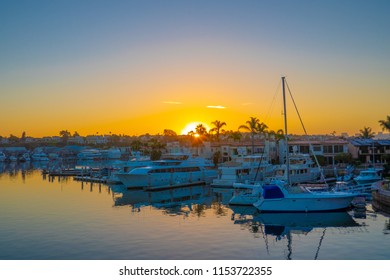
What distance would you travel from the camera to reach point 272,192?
35.6 metres

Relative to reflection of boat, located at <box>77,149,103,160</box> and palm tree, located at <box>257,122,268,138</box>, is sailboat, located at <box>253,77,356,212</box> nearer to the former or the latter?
palm tree, located at <box>257,122,268,138</box>

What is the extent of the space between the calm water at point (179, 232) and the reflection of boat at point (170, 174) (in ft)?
31.8

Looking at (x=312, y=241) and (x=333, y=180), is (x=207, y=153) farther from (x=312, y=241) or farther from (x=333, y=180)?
(x=312, y=241)

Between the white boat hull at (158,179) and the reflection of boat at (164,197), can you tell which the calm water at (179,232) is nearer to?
the reflection of boat at (164,197)

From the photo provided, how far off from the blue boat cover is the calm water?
1.66 m

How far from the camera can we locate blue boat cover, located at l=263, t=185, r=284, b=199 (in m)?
35.4

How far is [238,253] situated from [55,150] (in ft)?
592

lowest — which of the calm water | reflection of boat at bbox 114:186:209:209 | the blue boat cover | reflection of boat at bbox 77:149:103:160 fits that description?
the calm water

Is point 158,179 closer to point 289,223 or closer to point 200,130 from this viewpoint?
point 289,223

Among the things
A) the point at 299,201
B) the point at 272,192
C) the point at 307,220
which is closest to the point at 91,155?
the point at 272,192

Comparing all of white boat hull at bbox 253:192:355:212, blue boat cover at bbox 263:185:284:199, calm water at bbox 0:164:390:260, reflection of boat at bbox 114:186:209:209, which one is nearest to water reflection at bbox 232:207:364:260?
calm water at bbox 0:164:390:260

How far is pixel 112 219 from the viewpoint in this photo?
33.8 meters

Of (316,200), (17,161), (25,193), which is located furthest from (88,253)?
(17,161)
